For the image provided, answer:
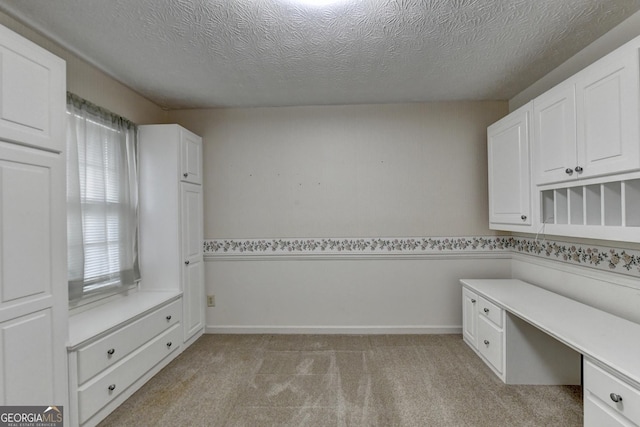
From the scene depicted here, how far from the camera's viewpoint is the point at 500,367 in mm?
2449

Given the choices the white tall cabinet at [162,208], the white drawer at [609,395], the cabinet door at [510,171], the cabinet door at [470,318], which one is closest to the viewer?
the white drawer at [609,395]

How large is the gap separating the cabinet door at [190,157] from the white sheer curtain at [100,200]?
40 cm

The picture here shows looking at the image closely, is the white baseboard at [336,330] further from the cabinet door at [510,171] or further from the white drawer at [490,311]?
the cabinet door at [510,171]

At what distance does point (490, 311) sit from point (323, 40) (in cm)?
234

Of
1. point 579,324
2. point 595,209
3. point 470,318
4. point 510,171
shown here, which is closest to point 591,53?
point 510,171

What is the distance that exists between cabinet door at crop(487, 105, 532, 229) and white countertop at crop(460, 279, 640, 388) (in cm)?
58

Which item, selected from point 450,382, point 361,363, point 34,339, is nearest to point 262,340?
point 361,363

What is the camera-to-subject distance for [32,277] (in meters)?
1.65

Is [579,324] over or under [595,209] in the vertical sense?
under

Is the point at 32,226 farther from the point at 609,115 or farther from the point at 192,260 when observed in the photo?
the point at 609,115

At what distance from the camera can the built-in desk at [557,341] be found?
1435mm

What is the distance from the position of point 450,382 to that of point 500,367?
0.38 meters

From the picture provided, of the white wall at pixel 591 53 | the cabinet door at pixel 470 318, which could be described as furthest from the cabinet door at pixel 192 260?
the white wall at pixel 591 53

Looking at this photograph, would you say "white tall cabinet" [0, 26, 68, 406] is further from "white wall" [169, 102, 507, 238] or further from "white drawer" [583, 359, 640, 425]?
"white drawer" [583, 359, 640, 425]
